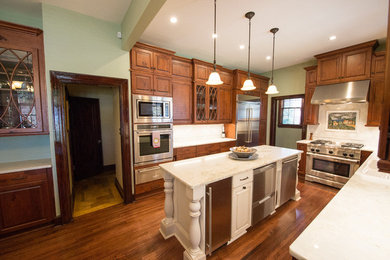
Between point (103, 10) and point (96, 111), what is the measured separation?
2.65 metres

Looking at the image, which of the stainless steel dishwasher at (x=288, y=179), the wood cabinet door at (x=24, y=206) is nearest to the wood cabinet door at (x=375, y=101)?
the stainless steel dishwasher at (x=288, y=179)

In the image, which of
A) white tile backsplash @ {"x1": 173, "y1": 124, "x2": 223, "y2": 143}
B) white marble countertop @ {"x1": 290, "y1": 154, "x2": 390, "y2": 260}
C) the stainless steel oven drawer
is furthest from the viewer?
white tile backsplash @ {"x1": 173, "y1": 124, "x2": 223, "y2": 143}

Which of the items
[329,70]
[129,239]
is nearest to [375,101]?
[329,70]

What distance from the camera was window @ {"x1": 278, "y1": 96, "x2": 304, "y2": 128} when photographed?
472 cm

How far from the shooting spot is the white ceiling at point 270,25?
2.08 meters

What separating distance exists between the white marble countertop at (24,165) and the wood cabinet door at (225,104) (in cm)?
354

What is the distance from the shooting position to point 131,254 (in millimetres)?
1784

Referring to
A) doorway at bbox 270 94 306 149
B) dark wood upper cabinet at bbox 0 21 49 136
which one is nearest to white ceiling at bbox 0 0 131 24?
dark wood upper cabinet at bbox 0 21 49 136

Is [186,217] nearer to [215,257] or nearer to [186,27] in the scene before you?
[215,257]

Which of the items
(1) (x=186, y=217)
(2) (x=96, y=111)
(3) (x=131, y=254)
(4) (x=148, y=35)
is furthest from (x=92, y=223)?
(4) (x=148, y=35)

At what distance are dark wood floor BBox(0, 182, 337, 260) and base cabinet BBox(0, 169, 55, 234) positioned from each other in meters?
0.17

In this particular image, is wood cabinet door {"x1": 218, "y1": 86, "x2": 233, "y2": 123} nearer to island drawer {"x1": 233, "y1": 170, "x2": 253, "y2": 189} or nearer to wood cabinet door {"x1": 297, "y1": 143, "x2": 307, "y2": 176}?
wood cabinet door {"x1": 297, "y1": 143, "x2": 307, "y2": 176}

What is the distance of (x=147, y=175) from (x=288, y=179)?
98.8 inches

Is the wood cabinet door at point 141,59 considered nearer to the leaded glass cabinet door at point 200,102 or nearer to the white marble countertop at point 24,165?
the leaded glass cabinet door at point 200,102
